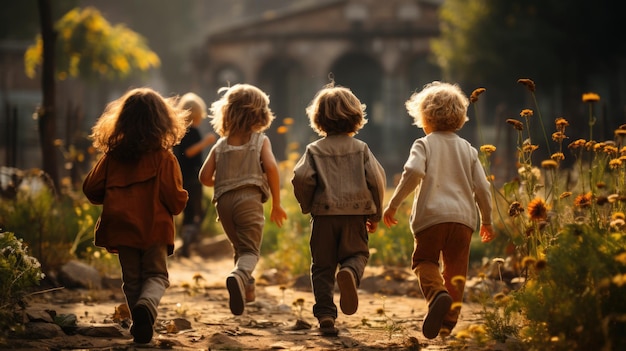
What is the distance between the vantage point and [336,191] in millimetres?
6301

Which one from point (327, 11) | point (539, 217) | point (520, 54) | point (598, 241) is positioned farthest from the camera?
point (327, 11)

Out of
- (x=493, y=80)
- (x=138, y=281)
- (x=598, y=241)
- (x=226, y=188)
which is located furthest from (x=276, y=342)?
(x=493, y=80)

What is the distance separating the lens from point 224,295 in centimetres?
845

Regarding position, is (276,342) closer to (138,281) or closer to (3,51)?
(138,281)

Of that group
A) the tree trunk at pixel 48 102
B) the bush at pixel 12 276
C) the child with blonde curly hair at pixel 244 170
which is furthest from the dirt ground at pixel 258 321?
the tree trunk at pixel 48 102

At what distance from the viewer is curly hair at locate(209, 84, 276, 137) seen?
6906 mm

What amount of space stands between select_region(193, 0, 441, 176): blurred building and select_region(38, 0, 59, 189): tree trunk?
2373cm

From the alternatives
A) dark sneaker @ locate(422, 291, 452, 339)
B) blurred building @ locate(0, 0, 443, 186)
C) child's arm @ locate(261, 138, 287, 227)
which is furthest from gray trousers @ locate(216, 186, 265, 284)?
blurred building @ locate(0, 0, 443, 186)

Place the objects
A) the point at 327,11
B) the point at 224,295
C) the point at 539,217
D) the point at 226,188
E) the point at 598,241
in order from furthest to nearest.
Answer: the point at 327,11
the point at 224,295
the point at 226,188
the point at 539,217
the point at 598,241

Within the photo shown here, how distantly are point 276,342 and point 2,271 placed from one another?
5.22ft

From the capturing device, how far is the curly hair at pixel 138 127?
5883 mm

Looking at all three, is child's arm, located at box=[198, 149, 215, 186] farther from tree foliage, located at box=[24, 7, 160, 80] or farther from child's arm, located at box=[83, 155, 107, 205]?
tree foliage, located at box=[24, 7, 160, 80]

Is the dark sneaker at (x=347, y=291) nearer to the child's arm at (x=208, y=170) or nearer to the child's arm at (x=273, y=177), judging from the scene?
the child's arm at (x=273, y=177)

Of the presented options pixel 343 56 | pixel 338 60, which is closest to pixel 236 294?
pixel 338 60
